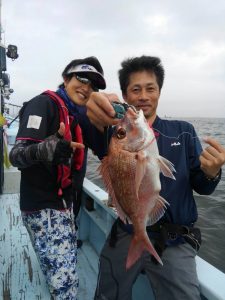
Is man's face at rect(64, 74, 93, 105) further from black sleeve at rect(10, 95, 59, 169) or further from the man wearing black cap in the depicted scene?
black sleeve at rect(10, 95, 59, 169)

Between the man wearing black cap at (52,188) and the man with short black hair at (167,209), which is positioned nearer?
the man with short black hair at (167,209)

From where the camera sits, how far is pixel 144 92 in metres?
2.52

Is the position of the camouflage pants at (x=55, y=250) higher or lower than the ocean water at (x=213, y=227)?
higher

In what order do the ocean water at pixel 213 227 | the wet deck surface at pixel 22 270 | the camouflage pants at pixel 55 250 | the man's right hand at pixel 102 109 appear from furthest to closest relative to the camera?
the ocean water at pixel 213 227, the wet deck surface at pixel 22 270, the camouflage pants at pixel 55 250, the man's right hand at pixel 102 109

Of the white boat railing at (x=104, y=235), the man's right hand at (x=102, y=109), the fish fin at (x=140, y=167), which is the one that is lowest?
the white boat railing at (x=104, y=235)

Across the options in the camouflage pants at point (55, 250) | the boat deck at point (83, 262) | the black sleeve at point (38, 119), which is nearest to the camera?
the boat deck at point (83, 262)

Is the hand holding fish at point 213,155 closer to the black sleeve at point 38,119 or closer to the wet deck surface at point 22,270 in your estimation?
the black sleeve at point 38,119

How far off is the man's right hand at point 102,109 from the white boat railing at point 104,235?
1.25 meters

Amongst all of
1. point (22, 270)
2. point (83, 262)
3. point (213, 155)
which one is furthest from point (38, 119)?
point (83, 262)

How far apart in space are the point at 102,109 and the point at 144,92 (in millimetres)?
699

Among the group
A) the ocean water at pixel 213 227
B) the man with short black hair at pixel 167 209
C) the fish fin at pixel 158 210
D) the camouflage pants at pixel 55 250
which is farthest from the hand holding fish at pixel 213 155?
the ocean water at pixel 213 227

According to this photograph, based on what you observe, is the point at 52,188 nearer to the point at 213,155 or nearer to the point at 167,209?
the point at 167,209

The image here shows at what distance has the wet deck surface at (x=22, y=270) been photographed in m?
3.05

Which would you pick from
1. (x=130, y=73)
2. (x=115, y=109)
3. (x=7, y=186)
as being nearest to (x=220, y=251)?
(x=7, y=186)
